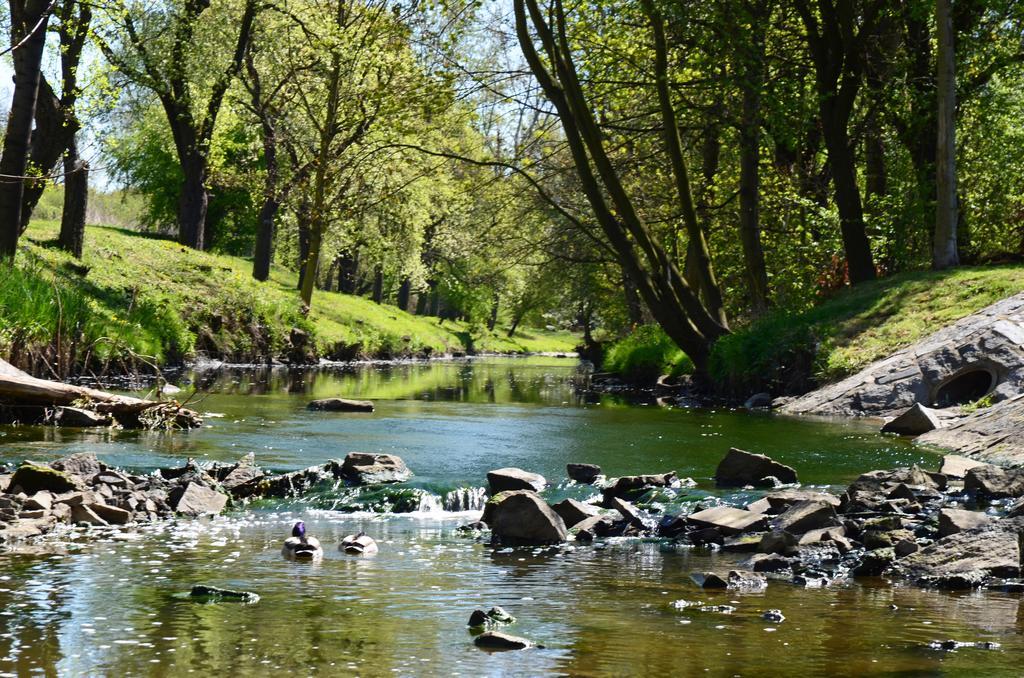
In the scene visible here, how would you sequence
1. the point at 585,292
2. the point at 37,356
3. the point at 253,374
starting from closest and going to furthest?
the point at 37,356, the point at 253,374, the point at 585,292

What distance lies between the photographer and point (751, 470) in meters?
11.9

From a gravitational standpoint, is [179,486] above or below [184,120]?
below

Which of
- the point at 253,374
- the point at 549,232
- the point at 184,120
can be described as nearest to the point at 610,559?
the point at 253,374

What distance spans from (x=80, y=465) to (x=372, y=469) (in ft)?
9.47

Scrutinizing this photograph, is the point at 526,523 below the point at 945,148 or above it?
below

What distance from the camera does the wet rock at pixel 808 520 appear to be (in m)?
8.86

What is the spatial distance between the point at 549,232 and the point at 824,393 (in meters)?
15.7

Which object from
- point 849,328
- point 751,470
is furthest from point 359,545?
point 849,328

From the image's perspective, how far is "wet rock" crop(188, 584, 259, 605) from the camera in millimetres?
6812

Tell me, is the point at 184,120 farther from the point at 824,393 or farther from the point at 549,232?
the point at 824,393

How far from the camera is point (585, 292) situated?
2095 inches

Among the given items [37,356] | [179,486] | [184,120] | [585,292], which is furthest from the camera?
[585,292]

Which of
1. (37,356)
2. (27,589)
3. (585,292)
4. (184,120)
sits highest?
(184,120)

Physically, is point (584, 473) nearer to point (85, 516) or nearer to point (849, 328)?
point (85, 516)
